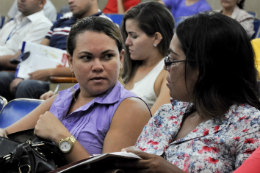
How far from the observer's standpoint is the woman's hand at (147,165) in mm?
1043

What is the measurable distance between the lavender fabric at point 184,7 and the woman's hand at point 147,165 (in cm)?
276

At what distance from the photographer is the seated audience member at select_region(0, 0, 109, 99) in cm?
296

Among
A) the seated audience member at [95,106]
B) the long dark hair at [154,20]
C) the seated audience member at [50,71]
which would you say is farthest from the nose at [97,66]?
the seated audience member at [50,71]

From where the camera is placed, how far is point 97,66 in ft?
4.86

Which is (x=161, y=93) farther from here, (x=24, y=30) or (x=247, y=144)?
(x=24, y=30)

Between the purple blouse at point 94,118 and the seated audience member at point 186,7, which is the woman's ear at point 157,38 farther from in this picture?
the seated audience member at point 186,7

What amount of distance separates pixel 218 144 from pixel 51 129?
679 mm

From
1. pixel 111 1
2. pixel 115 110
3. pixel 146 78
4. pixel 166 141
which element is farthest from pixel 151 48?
pixel 111 1

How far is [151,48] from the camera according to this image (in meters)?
2.44

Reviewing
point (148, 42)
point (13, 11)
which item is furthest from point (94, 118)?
point (13, 11)

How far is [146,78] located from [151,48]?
22 centimetres

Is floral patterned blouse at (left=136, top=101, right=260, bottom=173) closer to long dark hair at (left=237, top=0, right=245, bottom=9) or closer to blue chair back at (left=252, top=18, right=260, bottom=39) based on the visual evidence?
blue chair back at (left=252, top=18, right=260, bottom=39)

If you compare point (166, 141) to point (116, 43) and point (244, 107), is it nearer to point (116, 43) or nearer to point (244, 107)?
point (244, 107)

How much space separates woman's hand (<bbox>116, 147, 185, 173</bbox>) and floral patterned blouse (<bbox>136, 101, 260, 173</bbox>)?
0.09 m
